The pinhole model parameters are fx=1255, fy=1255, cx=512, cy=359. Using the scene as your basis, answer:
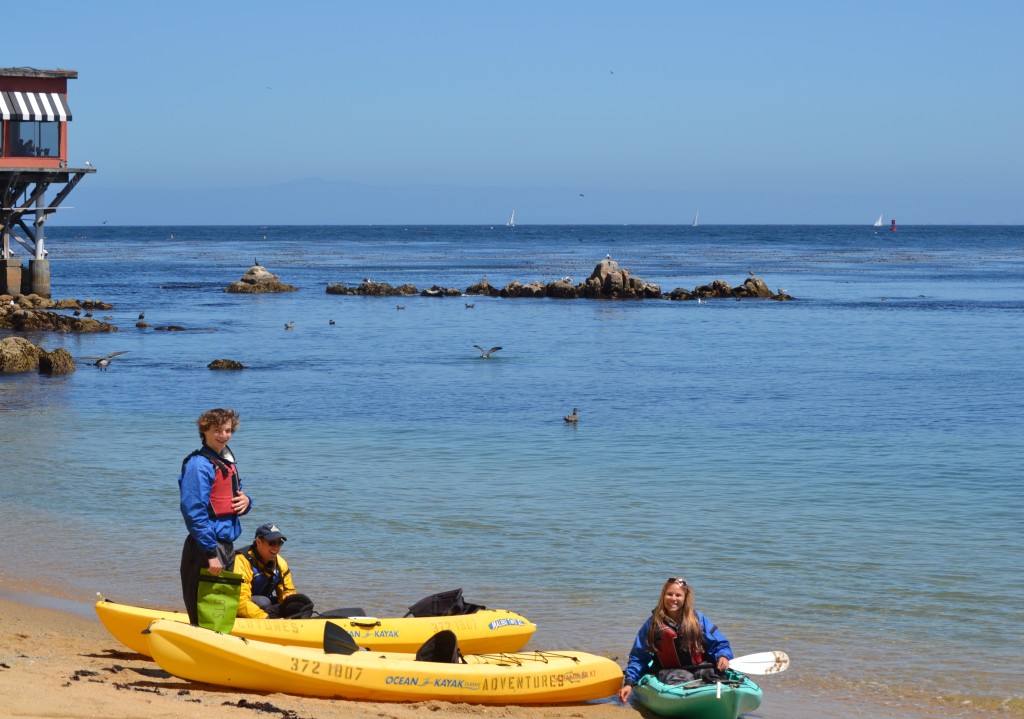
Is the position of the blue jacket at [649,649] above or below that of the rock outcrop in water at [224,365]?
above

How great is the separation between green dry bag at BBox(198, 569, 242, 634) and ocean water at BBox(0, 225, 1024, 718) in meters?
3.18

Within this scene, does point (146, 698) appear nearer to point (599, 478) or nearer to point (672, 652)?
point (672, 652)

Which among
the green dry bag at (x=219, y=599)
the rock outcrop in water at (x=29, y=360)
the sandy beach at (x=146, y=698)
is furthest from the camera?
the rock outcrop in water at (x=29, y=360)

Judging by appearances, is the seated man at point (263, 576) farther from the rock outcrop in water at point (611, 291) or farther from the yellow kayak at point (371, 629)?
the rock outcrop in water at point (611, 291)

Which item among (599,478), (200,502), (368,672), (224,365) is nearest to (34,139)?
(224,365)

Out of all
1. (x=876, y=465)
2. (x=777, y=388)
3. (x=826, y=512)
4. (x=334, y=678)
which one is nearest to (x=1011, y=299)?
(x=777, y=388)

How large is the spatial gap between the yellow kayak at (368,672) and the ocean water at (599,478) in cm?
142

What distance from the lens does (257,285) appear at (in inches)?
2680

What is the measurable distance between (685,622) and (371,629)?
256 cm

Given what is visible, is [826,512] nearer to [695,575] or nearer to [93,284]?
[695,575]

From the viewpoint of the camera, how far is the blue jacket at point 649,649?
9.46m

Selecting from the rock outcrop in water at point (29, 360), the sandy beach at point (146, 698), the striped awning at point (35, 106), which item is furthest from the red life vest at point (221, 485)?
the striped awning at point (35, 106)

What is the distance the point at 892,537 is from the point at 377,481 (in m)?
7.65

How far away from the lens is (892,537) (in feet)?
51.2
